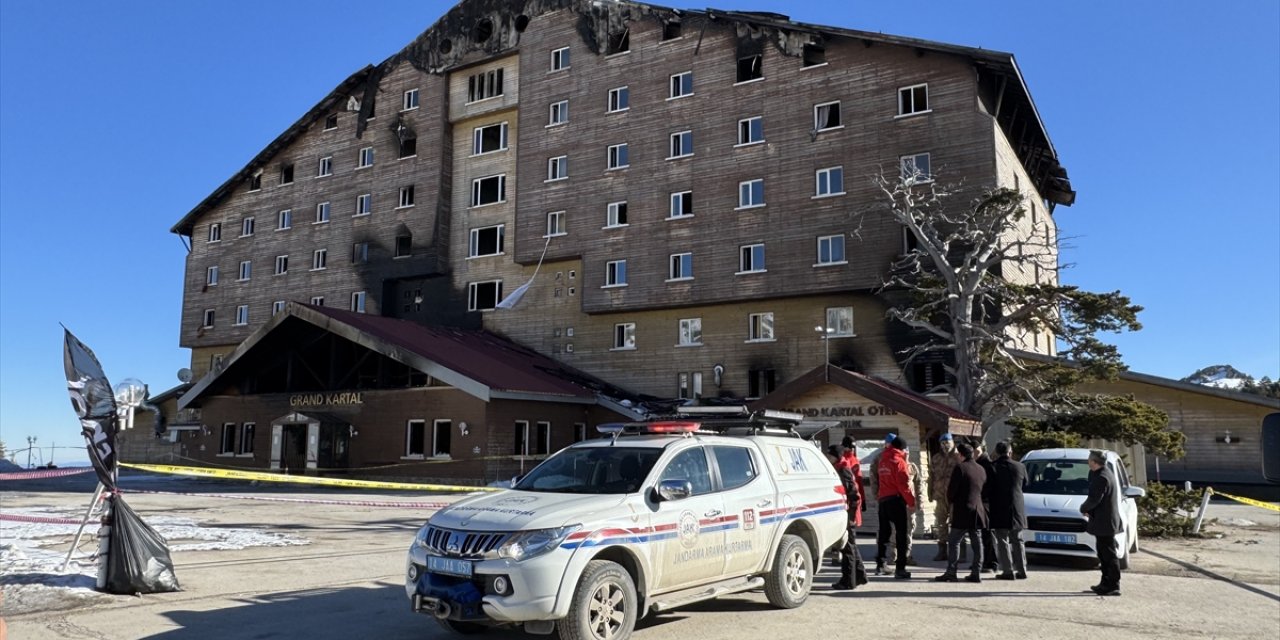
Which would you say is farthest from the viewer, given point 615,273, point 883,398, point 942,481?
point 615,273

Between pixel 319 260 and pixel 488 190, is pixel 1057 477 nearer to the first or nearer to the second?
pixel 488 190

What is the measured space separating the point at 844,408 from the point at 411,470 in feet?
63.0

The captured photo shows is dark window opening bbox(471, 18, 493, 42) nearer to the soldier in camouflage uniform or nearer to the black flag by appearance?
the soldier in camouflage uniform

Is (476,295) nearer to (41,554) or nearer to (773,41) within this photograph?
(773,41)

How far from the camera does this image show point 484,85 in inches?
1724

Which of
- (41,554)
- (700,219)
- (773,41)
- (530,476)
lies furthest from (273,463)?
(530,476)

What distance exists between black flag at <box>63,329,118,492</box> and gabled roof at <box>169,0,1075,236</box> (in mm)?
28975

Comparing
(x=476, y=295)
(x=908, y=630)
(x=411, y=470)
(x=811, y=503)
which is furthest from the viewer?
(x=476, y=295)

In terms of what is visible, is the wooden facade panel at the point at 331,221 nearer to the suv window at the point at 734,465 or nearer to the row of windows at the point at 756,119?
the row of windows at the point at 756,119

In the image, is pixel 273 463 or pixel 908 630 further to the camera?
pixel 273 463

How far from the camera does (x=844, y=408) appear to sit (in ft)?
61.4

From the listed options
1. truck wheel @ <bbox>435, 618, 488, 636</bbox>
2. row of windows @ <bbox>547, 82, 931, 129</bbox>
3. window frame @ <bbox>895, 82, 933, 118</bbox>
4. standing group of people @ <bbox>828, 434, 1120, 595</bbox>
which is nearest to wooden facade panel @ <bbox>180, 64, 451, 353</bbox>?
row of windows @ <bbox>547, 82, 931, 129</bbox>

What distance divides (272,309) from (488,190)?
15.5 metres

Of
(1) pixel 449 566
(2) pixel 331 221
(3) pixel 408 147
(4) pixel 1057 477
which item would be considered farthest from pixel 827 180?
(1) pixel 449 566
